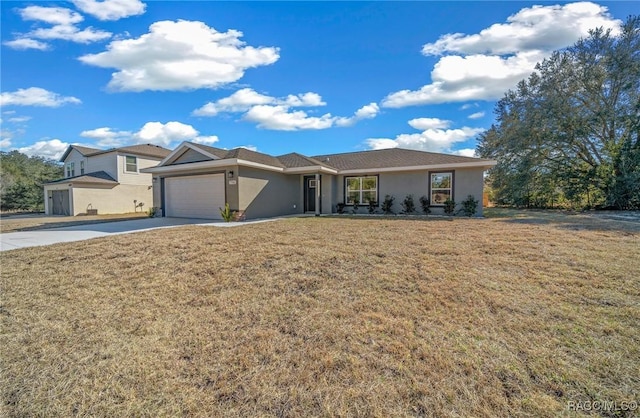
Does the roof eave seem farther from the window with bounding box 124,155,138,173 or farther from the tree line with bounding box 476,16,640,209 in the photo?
the window with bounding box 124,155,138,173

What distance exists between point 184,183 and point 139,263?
1003cm

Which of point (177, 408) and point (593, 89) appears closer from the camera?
point (177, 408)

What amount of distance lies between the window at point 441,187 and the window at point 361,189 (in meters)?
2.98

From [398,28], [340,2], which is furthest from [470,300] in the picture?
[398,28]

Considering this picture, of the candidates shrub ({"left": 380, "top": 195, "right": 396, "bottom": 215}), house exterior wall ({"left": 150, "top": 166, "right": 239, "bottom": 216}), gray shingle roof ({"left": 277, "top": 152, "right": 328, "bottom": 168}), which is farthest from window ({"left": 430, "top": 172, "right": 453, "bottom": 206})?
house exterior wall ({"left": 150, "top": 166, "right": 239, "bottom": 216})

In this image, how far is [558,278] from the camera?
4480 millimetres

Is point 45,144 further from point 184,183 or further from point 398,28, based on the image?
point 398,28

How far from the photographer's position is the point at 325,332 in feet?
10.8

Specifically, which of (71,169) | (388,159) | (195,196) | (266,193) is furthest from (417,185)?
(71,169)

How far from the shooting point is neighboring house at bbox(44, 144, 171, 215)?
20531mm

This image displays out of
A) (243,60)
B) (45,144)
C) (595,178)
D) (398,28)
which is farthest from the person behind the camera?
(45,144)

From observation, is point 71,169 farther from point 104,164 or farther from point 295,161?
point 295,161

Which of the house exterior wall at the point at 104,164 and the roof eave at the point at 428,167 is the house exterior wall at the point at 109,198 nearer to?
the house exterior wall at the point at 104,164

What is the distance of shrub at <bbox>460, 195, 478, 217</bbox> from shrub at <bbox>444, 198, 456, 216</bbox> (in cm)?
46
